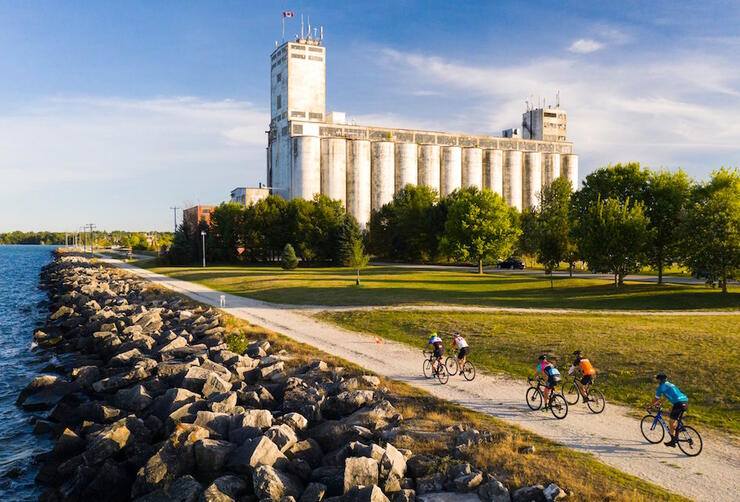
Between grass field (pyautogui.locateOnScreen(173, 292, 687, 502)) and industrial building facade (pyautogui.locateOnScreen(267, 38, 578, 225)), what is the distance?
Answer: 114379mm

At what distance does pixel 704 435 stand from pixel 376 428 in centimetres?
985

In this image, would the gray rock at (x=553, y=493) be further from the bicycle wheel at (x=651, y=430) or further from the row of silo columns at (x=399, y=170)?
the row of silo columns at (x=399, y=170)

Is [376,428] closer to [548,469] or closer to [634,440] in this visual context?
[548,469]

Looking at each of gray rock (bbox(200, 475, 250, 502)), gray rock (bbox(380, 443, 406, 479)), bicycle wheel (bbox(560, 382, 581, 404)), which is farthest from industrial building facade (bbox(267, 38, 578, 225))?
gray rock (bbox(380, 443, 406, 479))

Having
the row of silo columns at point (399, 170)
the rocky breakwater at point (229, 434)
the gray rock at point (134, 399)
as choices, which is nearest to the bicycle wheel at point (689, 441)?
the rocky breakwater at point (229, 434)

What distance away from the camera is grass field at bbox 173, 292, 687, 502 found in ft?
41.7

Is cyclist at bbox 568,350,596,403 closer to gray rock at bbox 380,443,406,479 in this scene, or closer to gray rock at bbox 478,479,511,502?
gray rock at bbox 478,479,511,502

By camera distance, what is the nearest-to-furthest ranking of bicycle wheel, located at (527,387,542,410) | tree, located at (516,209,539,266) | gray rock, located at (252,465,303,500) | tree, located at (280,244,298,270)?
1. gray rock, located at (252,465,303,500)
2. bicycle wheel, located at (527,387,542,410)
3. tree, located at (280,244,298,270)
4. tree, located at (516,209,539,266)

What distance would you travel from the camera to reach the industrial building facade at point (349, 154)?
5261 inches

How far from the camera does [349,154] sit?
138 m

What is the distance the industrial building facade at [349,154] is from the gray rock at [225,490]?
387ft

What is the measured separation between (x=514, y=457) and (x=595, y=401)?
625cm

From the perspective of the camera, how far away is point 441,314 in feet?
129

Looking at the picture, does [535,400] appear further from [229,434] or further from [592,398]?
[229,434]
